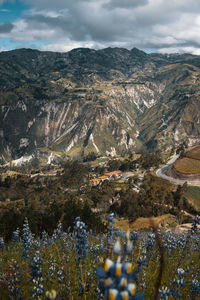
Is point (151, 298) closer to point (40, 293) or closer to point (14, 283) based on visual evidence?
point (40, 293)

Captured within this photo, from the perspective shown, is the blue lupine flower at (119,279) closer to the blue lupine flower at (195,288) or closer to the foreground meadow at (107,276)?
the foreground meadow at (107,276)

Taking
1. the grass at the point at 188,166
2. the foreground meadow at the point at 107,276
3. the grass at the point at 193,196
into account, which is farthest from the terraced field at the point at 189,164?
the foreground meadow at the point at 107,276

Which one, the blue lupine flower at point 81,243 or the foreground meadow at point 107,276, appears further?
the blue lupine flower at point 81,243

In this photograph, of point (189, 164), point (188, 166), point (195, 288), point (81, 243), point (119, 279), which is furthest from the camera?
point (189, 164)

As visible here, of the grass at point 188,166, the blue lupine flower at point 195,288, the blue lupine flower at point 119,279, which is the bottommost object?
the grass at point 188,166

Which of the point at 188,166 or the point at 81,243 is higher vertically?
the point at 81,243

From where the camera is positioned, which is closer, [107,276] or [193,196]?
[107,276]

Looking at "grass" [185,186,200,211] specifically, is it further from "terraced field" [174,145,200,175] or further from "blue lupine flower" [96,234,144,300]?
"blue lupine flower" [96,234,144,300]

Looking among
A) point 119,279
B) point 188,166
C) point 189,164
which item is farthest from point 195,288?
point 189,164

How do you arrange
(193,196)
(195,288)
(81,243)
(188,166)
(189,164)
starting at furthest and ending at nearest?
(189,164)
(188,166)
(193,196)
(195,288)
(81,243)

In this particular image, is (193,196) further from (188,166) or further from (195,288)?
(195,288)
